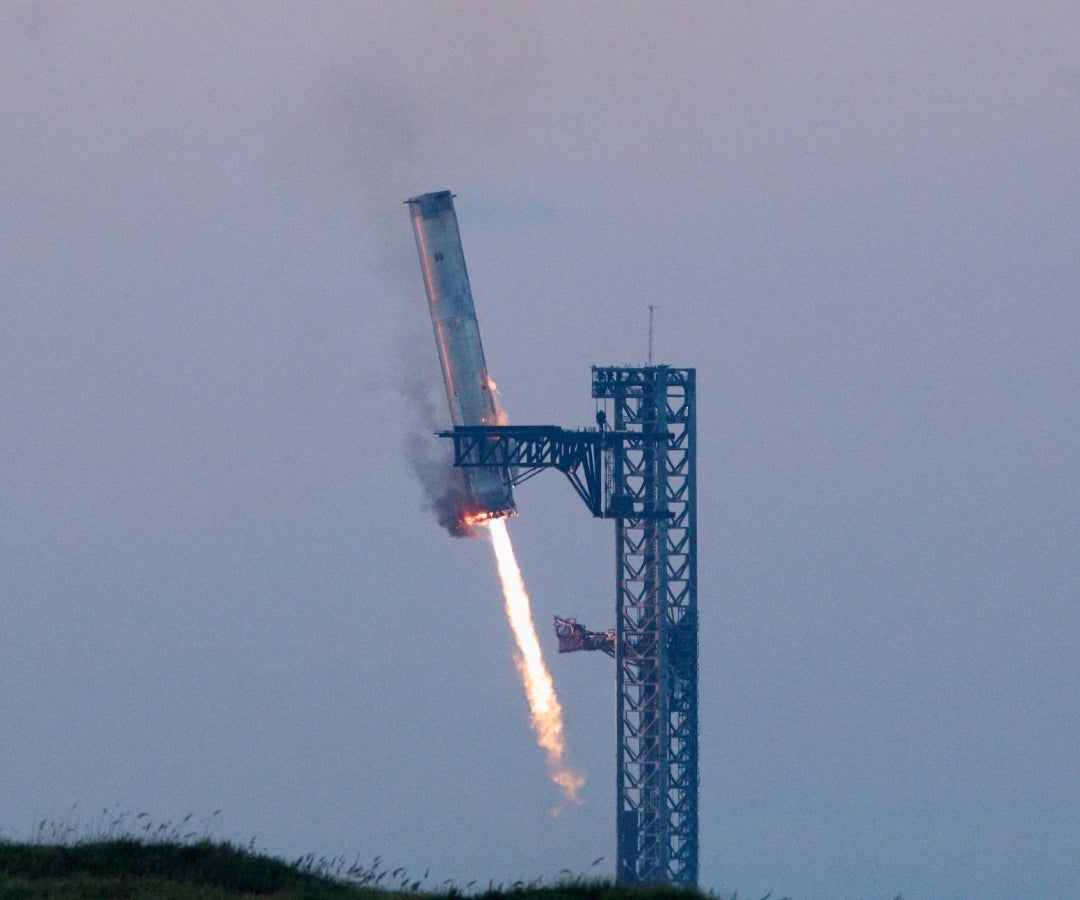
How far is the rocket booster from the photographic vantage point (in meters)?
72.6

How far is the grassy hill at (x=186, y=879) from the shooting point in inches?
1164

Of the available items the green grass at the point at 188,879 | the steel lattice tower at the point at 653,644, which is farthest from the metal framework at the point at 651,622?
the green grass at the point at 188,879

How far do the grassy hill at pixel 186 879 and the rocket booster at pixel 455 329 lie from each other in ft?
135

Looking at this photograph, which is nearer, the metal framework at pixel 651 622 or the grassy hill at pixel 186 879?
the grassy hill at pixel 186 879

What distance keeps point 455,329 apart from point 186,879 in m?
43.3

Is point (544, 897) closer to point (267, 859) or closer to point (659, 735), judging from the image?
point (267, 859)

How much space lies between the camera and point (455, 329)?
72.6m

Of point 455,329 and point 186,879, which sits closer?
point 186,879

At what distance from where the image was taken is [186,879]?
30.7 metres

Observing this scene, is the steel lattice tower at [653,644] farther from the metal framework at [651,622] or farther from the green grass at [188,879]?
the green grass at [188,879]

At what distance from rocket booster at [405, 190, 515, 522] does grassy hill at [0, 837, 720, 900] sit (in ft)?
135

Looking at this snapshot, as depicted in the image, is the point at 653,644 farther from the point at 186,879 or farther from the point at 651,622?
the point at 186,879

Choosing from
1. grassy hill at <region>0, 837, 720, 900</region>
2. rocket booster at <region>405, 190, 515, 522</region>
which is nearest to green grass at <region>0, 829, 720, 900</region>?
grassy hill at <region>0, 837, 720, 900</region>

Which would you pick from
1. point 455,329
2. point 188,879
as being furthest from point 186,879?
point 455,329
